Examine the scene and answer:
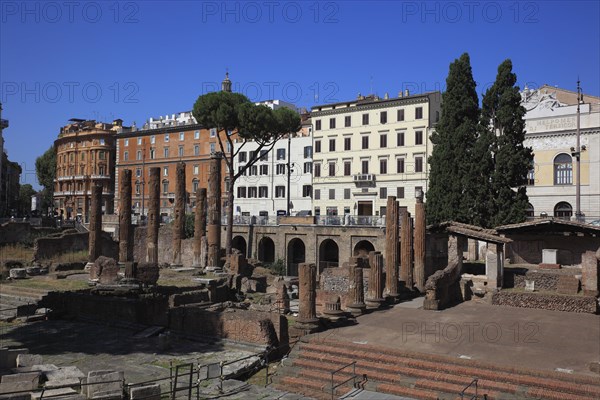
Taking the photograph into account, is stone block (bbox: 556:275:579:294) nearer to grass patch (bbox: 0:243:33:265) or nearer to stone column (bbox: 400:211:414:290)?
stone column (bbox: 400:211:414:290)

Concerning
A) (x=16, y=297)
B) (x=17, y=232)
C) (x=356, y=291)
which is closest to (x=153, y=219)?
(x=16, y=297)

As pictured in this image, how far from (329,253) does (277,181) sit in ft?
43.0

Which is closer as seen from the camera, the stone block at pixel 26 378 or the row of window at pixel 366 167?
the stone block at pixel 26 378

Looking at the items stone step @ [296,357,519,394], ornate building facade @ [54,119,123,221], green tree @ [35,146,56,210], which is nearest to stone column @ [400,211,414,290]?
stone step @ [296,357,519,394]

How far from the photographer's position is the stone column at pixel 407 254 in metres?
27.3

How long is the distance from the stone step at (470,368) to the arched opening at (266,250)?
3274 cm

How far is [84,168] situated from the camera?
76125 mm

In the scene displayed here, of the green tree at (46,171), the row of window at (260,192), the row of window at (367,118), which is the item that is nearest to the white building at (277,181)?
the row of window at (260,192)

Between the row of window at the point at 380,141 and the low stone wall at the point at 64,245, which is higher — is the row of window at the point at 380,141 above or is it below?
above

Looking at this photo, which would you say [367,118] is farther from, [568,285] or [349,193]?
[568,285]

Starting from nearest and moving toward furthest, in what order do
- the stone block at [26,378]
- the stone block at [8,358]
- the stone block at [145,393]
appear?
the stone block at [26,378] < the stone block at [145,393] < the stone block at [8,358]

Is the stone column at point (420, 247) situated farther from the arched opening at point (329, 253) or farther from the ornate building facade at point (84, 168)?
the ornate building facade at point (84, 168)

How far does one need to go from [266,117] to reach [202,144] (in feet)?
62.9

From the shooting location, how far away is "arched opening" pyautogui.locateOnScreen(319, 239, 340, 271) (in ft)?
148
